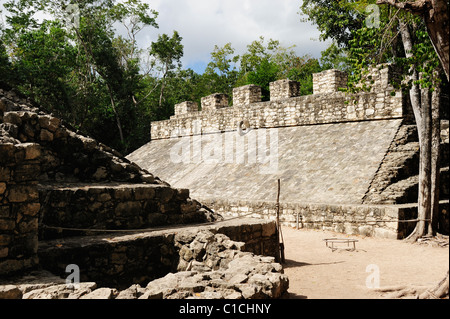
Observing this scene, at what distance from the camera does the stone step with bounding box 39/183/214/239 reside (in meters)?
5.90

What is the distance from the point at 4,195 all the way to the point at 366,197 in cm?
811

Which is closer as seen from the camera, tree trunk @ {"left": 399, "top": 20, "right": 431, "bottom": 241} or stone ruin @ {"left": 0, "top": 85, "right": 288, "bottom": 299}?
stone ruin @ {"left": 0, "top": 85, "right": 288, "bottom": 299}

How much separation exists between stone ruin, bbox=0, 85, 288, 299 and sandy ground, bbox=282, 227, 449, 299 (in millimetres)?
742

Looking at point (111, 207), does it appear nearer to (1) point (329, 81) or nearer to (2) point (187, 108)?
(1) point (329, 81)

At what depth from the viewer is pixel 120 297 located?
3641 mm

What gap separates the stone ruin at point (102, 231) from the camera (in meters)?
4.24

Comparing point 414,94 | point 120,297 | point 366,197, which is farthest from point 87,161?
point 414,94

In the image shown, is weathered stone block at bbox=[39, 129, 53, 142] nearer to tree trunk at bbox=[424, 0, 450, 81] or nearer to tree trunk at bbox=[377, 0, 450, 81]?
tree trunk at bbox=[377, 0, 450, 81]

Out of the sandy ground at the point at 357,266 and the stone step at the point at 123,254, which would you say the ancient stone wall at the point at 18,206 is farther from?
the sandy ground at the point at 357,266

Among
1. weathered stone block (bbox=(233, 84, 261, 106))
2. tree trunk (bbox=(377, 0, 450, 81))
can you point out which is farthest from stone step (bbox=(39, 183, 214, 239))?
weathered stone block (bbox=(233, 84, 261, 106))

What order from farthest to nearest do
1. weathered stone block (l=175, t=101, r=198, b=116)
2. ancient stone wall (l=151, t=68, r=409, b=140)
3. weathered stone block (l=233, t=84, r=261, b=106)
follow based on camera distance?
weathered stone block (l=175, t=101, r=198, b=116) < weathered stone block (l=233, t=84, r=261, b=106) < ancient stone wall (l=151, t=68, r=409, b=140)

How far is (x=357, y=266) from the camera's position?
7.11m

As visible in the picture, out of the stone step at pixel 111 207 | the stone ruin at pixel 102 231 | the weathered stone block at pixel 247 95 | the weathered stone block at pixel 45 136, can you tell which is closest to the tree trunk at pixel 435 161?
the stone ruin at pixel 102 231

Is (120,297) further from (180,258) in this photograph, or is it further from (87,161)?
(87,161)
